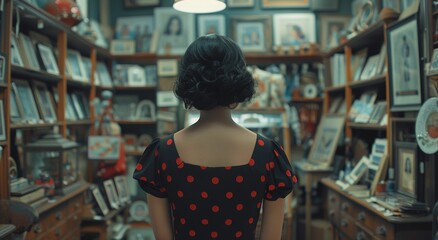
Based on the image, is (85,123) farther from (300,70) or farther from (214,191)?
(214,191)

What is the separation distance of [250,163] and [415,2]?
199 centimetres

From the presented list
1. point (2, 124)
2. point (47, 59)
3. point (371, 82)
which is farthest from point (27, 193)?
point (371, 82)

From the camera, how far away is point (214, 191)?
1263 mm

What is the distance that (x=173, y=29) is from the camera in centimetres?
520

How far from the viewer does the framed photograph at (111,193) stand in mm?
4188

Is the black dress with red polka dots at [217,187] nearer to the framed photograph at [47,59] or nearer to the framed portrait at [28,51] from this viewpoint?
the framed portrait at [28,51]

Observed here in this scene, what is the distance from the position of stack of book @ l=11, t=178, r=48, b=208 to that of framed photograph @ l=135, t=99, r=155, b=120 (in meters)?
2.36

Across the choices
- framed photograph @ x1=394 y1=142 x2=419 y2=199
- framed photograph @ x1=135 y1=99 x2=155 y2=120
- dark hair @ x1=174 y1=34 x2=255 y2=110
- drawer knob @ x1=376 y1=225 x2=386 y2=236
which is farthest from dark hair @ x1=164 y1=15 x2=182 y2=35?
dark hair @ x1=174 y1=34 x2=255 y2=110

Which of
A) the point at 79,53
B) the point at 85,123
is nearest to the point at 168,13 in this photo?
the point at 79,53

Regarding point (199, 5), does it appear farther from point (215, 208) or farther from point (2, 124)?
point (215, 208)

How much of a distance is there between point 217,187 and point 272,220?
22 centimetres

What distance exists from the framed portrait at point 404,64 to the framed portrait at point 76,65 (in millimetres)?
2554

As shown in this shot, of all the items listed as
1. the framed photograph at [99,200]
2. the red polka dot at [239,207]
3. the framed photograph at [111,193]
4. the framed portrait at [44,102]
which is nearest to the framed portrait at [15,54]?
the framed portrait at [44,102]

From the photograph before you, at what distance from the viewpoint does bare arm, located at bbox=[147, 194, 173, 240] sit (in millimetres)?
1338
